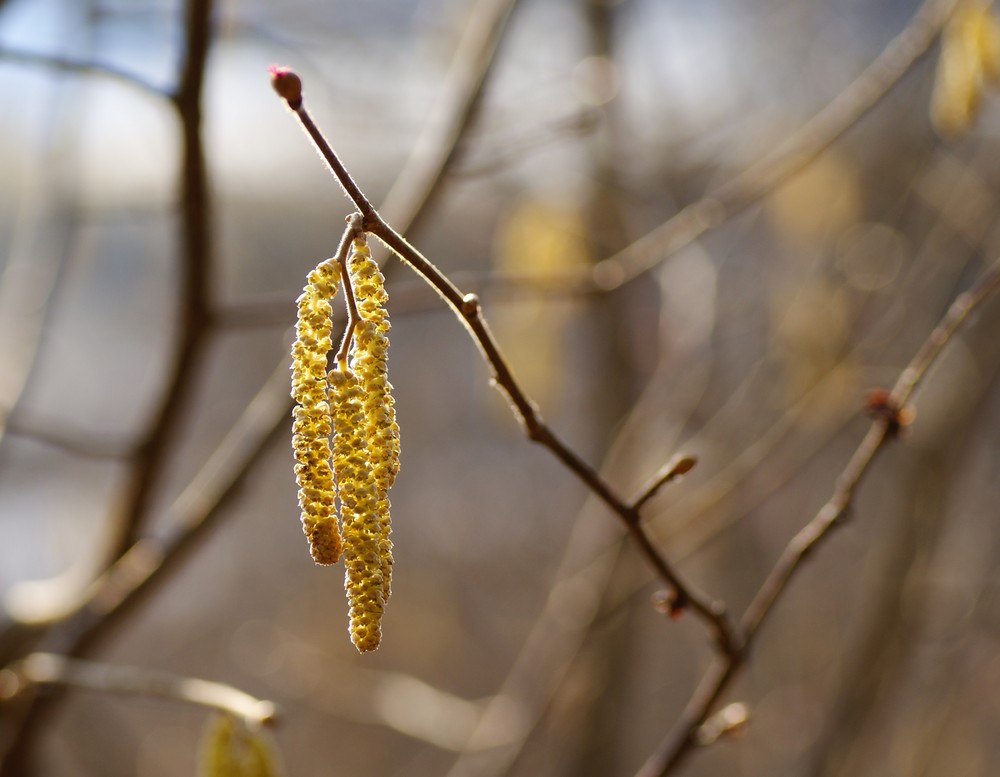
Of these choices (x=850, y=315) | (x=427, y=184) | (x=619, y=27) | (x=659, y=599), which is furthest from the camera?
(x=619, y=27)

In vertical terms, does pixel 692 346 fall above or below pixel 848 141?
below

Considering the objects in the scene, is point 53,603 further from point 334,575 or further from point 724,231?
point 724,231

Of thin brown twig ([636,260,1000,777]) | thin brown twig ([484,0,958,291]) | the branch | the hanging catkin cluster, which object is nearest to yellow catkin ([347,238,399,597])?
the hanging catkin cluster

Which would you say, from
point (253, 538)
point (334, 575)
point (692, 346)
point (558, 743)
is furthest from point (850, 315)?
point (253, 538)

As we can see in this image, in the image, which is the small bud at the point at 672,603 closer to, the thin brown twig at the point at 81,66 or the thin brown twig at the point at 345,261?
the thin brown twig at the point at 345,261

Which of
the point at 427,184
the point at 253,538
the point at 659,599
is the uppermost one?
the point at 253,538

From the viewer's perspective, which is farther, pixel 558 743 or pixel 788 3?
pixel 788 3

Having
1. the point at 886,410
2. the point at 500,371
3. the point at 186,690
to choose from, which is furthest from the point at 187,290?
the point at 886,410

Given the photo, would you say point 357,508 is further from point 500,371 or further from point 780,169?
point 780,169
